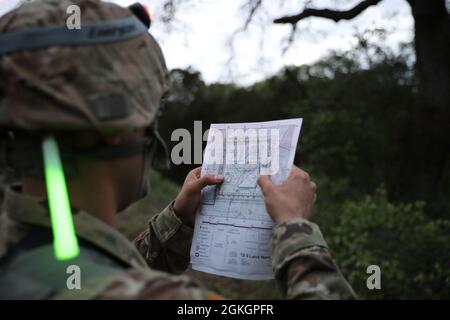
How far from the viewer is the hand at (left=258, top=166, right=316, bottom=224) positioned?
5.40 feet

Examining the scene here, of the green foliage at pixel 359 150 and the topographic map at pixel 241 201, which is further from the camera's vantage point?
the green foliage at pixel 359 150

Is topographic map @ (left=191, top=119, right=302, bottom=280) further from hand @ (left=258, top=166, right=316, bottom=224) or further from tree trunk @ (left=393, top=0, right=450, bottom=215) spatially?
tree trunk @ (left=393, top=0, right=450, bottom=215)

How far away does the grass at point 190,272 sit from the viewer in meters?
5.75

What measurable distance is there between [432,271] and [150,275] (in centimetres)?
402

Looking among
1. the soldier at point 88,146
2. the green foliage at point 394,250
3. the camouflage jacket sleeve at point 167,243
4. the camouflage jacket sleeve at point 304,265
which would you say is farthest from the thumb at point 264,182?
the green foliage at point 394,250

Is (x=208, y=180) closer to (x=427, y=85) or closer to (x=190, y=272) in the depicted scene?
(x=190, y=272)

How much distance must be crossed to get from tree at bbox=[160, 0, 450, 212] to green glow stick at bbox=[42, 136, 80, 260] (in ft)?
21.0

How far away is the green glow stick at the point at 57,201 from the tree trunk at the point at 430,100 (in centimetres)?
662

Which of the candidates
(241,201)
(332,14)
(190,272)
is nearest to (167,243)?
(241,201)

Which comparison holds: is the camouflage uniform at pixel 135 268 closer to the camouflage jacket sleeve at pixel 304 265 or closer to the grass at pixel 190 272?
the camouflage jacket sleeve at pixel 304 265

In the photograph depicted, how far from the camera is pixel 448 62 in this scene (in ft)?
24.3
